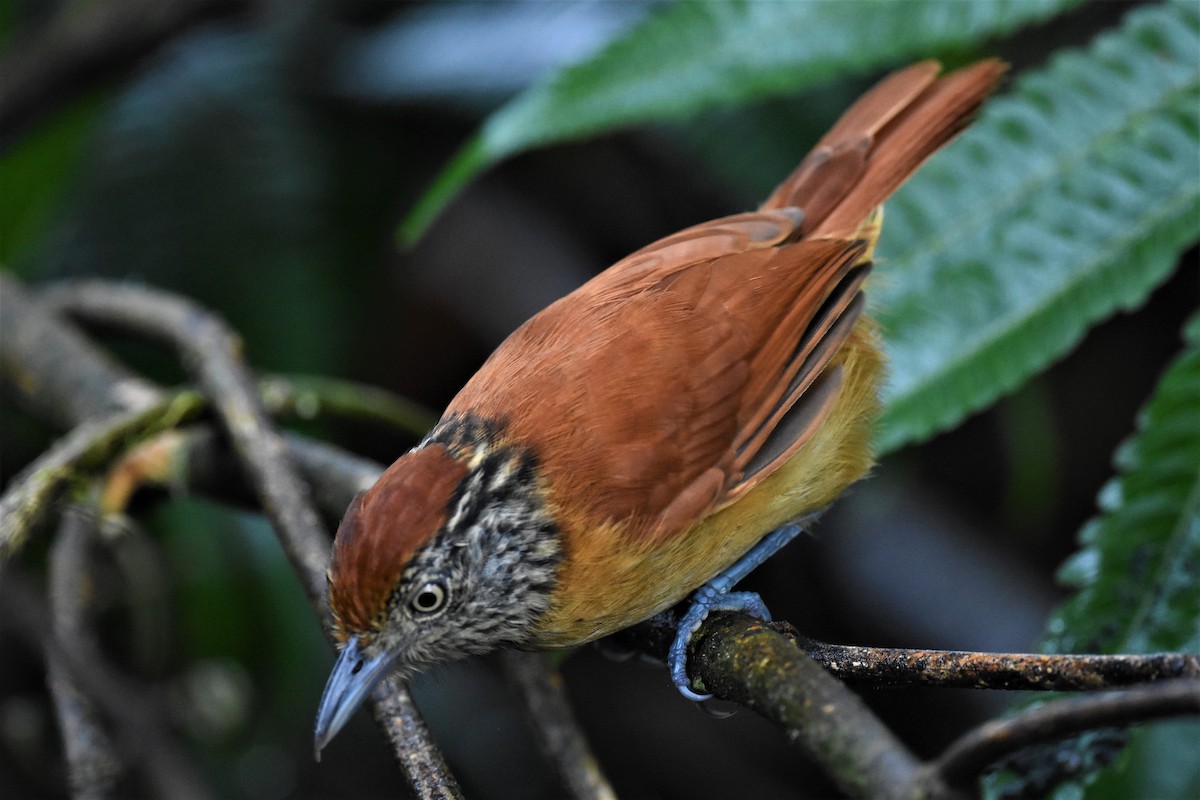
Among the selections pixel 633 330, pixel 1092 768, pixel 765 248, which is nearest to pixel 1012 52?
pixel 765 248

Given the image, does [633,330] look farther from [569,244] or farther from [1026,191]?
[569,244]

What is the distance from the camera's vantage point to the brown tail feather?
275cm

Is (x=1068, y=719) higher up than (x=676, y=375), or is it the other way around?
(x=676, y=375)

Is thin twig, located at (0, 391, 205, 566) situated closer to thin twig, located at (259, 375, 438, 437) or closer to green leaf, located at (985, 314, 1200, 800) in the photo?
thin twig, located at (259, 375, 438, 437)

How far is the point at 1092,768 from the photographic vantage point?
1.70 metres

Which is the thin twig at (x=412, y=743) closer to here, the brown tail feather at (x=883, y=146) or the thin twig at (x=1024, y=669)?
the thin twig at (x=1024, y=669)

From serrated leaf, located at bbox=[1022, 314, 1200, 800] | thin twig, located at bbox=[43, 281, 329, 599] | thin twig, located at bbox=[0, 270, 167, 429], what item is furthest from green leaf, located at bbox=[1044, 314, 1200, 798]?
thin twig, located at bbox=[0, 270, 167, 429]

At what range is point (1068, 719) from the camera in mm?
1088

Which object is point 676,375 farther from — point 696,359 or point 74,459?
point 74,459

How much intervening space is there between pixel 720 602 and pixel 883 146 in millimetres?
1255

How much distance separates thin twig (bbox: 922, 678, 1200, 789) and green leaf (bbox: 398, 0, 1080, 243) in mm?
1719

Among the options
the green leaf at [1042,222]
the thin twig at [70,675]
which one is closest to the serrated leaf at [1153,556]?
the green leaf at [1042,222]

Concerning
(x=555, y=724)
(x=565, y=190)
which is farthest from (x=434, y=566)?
(x=565, y=190)

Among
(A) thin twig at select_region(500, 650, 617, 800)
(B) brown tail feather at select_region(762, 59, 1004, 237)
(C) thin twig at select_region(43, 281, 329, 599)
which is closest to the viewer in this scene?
(A) thin twig at select_region(500, 650, 617, 800)
